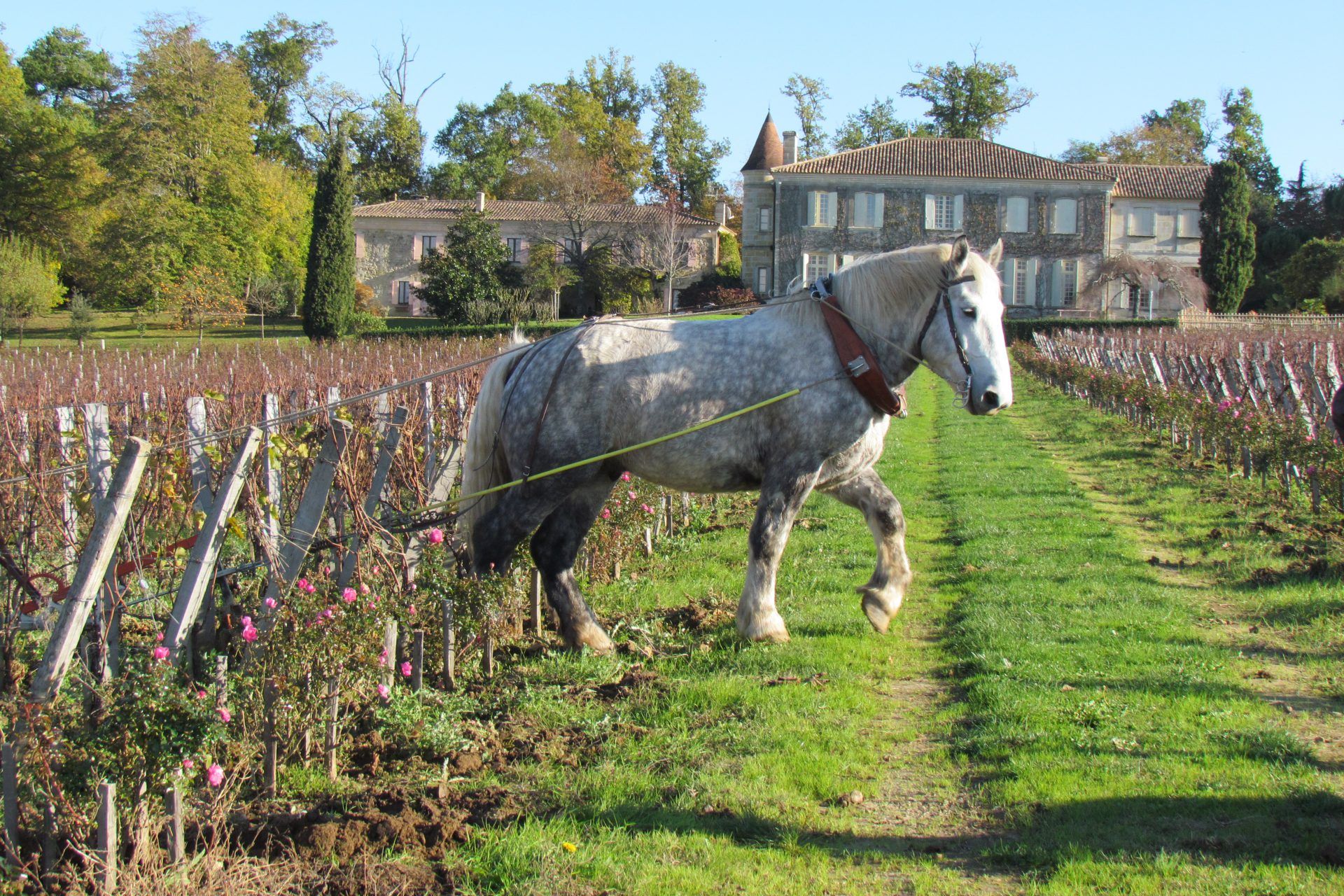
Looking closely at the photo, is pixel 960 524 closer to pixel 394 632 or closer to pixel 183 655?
pixel 394 632

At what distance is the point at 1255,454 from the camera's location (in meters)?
11.1

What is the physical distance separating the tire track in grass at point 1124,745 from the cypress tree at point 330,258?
37849 millimetres

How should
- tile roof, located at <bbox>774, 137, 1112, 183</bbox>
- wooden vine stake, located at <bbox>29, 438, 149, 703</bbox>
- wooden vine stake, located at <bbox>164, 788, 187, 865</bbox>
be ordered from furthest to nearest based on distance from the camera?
tile roof, located at <bbox>774, 137, 1112, 183</bbox> → wooden vine stake, located at <bbox>29, 438, 149, 703</bbox> → wooden vine stake, located at <bbox>164, 788, 187, 865</bbox>

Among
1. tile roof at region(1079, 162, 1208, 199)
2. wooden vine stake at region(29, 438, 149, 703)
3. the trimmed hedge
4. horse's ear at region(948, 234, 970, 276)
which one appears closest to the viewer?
wooden vine stake at region(29, 438, 149, 703)

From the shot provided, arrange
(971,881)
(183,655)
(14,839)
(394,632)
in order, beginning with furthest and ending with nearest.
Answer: (394,632) → (183,655) → (971,881) → (14,839)

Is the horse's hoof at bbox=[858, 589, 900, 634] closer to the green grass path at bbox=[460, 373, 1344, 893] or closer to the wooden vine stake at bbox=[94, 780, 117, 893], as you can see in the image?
the green grass path at bbox=[460, 373, 1344, 893]

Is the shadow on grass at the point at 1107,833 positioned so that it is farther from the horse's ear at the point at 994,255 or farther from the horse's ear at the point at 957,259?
the horse's ear at the point at 994,255

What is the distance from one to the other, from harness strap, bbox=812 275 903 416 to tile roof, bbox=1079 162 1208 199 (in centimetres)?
6099

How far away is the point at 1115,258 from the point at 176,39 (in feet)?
149

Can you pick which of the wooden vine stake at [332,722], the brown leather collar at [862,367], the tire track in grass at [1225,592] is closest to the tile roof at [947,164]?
the tire track in grass at [1225,592]

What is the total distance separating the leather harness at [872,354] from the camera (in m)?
5.57

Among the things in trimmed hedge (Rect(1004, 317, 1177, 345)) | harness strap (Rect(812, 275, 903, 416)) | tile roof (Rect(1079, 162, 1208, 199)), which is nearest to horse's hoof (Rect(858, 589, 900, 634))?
harness strap (Rect(812, 275, 903, 416))

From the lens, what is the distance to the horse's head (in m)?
5.43

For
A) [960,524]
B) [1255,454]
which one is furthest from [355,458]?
[1255,454]
